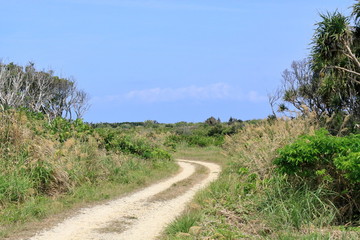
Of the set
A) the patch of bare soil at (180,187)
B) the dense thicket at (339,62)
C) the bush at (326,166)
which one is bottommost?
the patch of bare soil at (180,187)

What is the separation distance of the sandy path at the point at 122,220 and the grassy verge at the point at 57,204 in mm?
436

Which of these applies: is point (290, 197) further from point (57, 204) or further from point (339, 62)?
point (339, 62)

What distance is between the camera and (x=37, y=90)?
52.7 metres

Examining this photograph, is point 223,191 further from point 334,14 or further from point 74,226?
point 334,14

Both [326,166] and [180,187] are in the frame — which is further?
[180,187]

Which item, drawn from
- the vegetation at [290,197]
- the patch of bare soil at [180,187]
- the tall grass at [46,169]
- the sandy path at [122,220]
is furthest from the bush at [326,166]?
the tall grass at [46,169]

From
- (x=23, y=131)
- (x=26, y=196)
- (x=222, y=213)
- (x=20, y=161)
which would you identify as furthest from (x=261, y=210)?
(x=23, y=131)

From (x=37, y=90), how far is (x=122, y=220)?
4738cm

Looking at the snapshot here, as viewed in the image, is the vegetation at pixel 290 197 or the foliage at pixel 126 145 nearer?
the vegetation at pixel 290 197

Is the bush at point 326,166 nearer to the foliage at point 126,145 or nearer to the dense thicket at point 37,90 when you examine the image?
the foliage at point 126,145

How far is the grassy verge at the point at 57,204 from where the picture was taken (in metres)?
8.79

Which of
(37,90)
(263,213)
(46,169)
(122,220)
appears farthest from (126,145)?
(37,90)

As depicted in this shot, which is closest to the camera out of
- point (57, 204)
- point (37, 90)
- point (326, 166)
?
point (326, 166)

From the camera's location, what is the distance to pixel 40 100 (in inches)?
2028
